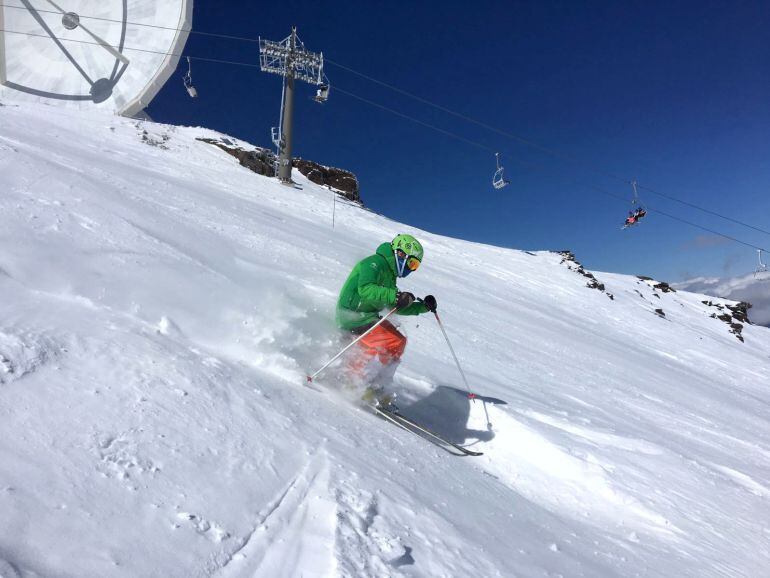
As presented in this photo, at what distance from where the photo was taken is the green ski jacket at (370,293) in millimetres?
5195

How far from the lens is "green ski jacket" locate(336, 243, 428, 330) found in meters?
5.20

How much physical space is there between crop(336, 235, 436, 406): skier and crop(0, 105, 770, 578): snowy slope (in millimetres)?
385

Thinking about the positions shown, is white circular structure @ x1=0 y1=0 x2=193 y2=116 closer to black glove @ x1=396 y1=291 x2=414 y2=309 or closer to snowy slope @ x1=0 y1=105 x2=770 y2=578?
snowy slope @ x1=0 y1=105 x2=770 y2=578

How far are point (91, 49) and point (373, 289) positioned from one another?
29623 mm

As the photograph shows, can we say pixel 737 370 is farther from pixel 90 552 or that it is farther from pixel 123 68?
pixel 123 68

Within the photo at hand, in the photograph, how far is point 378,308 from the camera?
5.57 m

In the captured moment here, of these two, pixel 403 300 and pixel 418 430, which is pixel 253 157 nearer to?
pixel 403 300

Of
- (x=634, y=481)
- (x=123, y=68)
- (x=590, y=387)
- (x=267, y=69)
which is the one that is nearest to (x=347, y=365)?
(x=634, y=481)

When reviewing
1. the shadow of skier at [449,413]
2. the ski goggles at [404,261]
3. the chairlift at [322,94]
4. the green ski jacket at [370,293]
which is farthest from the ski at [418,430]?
the chairlift at [322,94]

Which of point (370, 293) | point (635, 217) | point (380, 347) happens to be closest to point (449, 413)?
point (380, 347)

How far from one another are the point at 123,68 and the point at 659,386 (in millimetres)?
30118

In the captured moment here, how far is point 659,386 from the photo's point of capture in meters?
10.7

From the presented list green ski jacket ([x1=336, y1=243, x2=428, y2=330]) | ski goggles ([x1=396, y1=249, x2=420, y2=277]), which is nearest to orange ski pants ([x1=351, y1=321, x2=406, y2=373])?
green ski jacket ([x1=336, y1=243, x2=428, y2=330])

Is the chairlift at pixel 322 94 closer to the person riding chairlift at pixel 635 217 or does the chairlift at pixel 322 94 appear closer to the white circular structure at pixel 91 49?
the white circular structure at pixel 91 49
